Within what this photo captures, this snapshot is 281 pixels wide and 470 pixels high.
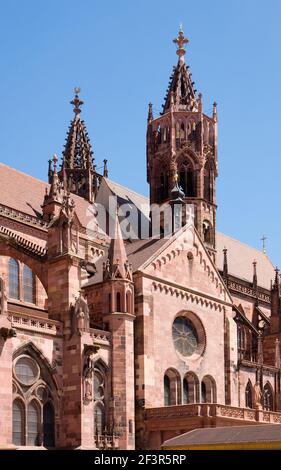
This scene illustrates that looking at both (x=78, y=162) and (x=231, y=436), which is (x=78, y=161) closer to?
(x=78, y=162)

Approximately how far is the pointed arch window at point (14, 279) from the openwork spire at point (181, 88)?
24.6m

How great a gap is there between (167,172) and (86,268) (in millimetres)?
19031

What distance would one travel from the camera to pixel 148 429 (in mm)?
40938

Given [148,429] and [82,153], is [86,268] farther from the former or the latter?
[82,153]

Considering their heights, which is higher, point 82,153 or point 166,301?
point 82,153

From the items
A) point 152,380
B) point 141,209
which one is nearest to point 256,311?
point 141,209

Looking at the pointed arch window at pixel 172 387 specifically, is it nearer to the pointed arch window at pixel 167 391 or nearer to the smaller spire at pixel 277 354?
the pointed arch window at pixel 167 391

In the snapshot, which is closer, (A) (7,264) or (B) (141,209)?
(A) (7,264)

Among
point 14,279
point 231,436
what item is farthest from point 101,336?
point 231,436

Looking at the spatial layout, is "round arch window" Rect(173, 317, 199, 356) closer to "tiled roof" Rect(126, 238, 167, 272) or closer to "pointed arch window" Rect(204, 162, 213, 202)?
"tiled roof" Rect(126, 238, 167, 272)

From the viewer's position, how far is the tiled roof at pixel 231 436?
3216cm

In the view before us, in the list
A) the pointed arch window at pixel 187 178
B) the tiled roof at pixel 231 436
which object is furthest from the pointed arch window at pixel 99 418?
the pointed arch window at pixel 187 178

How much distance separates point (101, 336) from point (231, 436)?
30.5 ft

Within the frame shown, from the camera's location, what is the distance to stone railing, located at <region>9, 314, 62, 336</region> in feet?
118
